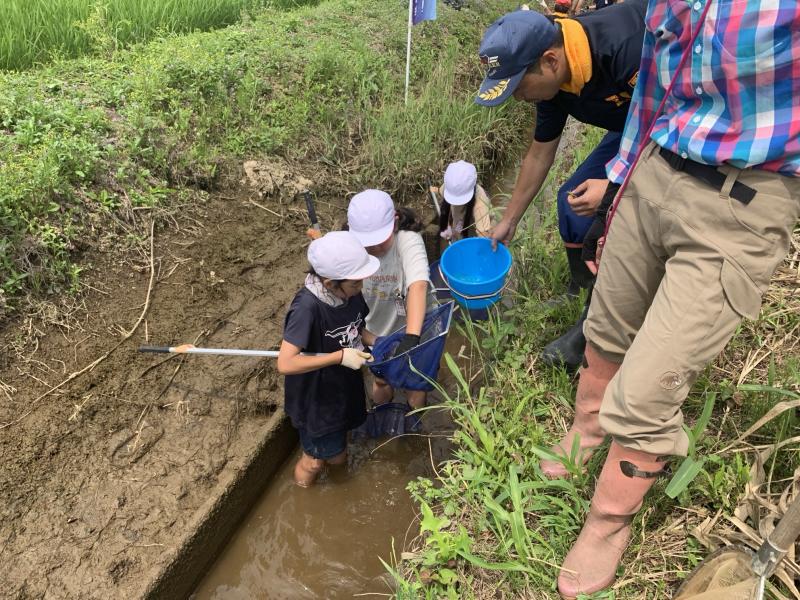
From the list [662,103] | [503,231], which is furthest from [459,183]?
[662,103]

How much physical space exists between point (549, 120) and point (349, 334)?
1.44 metres

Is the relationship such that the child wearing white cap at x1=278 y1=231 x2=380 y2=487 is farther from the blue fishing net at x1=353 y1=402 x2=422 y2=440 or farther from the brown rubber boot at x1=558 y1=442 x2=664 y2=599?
the brown rubber boot at x1=558 y1=442 x2=664 y2=599

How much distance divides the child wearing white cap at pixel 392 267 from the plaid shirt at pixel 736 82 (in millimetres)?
1365

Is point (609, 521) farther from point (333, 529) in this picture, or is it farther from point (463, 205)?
point (463, 205)

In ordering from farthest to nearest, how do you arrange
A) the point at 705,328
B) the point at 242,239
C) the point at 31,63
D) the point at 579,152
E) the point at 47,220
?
the point at 579,152
the point at 31,63
the point at 242,239
the point at 47,220
the point at 705,328

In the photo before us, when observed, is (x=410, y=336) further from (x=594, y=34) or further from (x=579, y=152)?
(x=579, y=152)

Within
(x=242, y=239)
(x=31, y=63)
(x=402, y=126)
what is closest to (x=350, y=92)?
(x=402, y=126)

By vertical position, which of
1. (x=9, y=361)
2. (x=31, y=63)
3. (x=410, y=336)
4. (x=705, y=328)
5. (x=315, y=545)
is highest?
(x=705, y=328)

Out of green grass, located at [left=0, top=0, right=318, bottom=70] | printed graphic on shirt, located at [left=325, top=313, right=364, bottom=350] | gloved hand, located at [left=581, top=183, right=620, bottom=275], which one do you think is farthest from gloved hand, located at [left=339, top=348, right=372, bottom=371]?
green grass, located at [left=0, top=0, right=318, bottom=70]

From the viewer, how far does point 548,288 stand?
3.49 metres

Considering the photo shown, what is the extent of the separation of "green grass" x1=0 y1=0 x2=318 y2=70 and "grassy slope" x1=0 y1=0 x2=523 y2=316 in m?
0.32

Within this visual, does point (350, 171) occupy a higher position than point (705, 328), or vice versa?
point (705, 328)

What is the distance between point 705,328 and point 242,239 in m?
3.19

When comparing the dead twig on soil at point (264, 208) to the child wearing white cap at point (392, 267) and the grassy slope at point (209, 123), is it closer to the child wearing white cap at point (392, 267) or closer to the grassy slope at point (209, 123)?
the grassy slope at point (209, 123)
